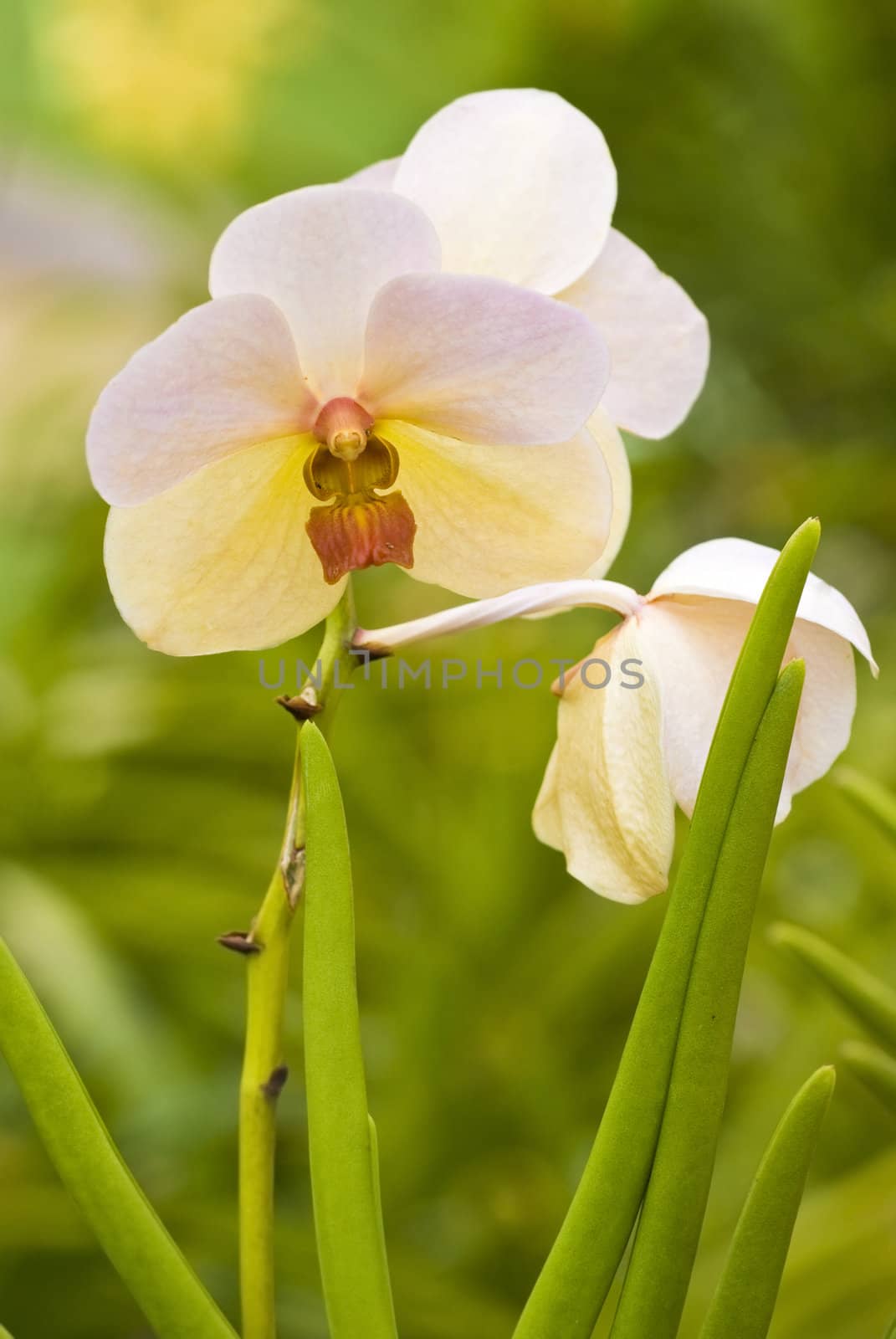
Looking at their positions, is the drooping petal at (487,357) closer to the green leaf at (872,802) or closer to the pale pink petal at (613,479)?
the pale pink petal at (613,479)

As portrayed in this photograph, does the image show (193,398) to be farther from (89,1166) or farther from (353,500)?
(89,1166)

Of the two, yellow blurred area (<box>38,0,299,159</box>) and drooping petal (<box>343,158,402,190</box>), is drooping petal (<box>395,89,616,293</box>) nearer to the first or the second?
drooping petal (<box>343,158,402,190</box>)

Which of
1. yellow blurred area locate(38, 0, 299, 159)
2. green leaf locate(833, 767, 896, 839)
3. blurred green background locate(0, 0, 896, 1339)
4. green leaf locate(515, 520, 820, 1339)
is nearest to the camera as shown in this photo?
green leaf locate(515, 520, 820, 1339)

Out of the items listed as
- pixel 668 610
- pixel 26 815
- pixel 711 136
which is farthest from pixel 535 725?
pixel 711 136

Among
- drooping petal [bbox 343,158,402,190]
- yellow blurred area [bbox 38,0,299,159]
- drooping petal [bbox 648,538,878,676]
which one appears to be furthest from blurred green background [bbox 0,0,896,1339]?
drooping petal [bbox 343,158,402,190]

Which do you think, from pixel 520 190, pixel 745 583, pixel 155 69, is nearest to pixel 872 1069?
pixel 745 583

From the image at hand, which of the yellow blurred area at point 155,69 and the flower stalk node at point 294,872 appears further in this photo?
the yellow blurred area at point 155,69


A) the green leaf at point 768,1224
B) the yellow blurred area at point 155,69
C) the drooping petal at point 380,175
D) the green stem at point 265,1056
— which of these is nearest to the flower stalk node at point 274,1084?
the green stem at point 265,1056
